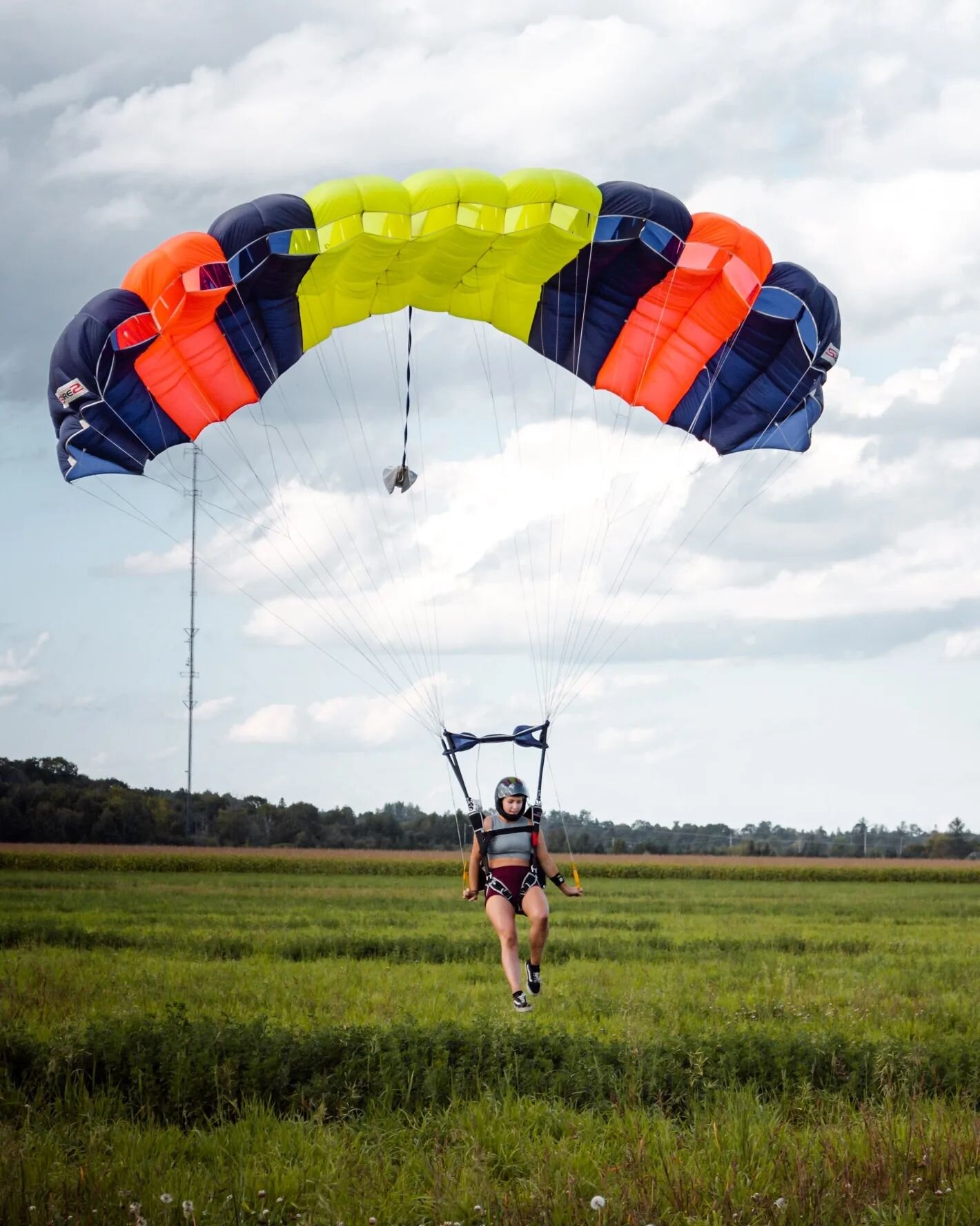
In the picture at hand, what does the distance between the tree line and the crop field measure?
41.7 metres

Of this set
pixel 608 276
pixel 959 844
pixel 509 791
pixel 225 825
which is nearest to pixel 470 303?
pixel 608 276

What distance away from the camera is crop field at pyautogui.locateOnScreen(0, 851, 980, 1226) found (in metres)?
5.18

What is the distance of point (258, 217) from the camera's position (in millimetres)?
10859

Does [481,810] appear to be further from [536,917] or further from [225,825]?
[225,825]

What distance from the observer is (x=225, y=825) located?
212 ft

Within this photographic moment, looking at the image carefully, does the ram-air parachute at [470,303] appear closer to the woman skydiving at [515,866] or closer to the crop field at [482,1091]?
the woman skydiving at [515,866]

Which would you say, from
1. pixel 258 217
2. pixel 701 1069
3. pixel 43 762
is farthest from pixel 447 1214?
pixel 43 762

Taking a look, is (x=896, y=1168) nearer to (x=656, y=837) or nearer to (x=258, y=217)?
(x=258, y=217)

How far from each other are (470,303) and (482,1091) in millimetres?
8104

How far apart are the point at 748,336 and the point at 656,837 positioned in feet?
246

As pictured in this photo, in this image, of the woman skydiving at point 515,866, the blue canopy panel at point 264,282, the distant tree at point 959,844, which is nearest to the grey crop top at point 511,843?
the woman skydiving at point 515,866

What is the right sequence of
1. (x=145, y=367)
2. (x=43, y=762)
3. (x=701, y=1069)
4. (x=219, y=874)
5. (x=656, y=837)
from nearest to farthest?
(x=701, y=1069) → (x=145, y=367) → (x=219, y=874) → (x=43, y=762) → (x=656, y=837)

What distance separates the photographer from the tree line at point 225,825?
57.9 meters

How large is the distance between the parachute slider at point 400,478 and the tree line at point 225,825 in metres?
41.6
